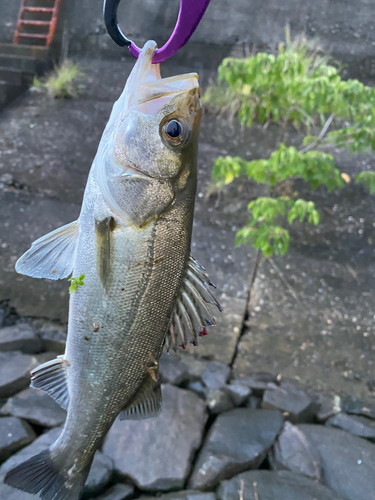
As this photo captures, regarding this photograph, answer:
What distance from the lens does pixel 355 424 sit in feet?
7.89

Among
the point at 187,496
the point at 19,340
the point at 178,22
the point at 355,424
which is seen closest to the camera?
the point at 178,22

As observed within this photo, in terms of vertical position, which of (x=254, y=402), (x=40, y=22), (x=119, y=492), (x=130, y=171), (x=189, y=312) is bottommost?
(x=119, y=492)

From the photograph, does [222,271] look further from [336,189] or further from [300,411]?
[336,189]

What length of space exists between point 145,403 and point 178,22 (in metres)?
0.93

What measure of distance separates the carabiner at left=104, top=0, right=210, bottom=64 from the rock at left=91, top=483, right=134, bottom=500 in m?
1.98

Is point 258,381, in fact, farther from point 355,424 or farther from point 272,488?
point 272,488

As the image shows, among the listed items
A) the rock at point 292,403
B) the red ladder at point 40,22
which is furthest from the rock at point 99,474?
the red ladder at point 40,22

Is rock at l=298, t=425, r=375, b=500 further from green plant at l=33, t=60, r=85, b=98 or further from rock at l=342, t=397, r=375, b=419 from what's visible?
green plant at l=33, t=60, r=85, b=98

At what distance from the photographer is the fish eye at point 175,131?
3.06 ft

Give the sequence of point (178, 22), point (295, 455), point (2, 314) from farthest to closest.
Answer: point (2, 314), point (295, 455), point (178, 22)

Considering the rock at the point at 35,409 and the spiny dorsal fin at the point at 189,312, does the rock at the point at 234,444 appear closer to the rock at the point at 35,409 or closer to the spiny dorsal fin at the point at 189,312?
the rock at the point at 35,409

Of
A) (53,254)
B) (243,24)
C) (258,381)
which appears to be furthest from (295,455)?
(243,24)

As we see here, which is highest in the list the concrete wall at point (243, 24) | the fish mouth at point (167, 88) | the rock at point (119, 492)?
the concrete wall at point (243, 24)

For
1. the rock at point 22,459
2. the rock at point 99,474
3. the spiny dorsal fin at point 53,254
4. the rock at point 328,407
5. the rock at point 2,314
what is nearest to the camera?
the spiny dorsal fin at point 53,254
